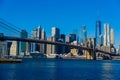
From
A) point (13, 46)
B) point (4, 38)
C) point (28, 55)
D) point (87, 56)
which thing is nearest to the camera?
point (4, 38)

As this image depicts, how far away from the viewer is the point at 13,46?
184625mm

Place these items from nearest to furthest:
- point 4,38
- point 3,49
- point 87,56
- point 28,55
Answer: point 4,38
point 3,49
point 87,56
point 28,55

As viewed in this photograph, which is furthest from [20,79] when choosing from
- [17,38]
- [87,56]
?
[87,56]

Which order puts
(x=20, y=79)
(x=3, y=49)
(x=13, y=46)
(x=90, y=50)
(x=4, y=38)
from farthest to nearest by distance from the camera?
(x=13, y=46)
(x=90, y=50)
(x=3, y=49)
(x=4, y=38)
(x=20, y=79)

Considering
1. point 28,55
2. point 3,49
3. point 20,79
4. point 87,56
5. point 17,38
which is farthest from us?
point 28,55

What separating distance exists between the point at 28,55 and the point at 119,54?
166ft

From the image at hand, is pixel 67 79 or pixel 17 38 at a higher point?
pixel 17 38

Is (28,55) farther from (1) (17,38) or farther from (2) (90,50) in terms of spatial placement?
(1) (17,38)

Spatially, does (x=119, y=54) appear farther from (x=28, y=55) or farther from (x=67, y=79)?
(x=67, y=79)

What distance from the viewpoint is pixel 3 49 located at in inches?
4237

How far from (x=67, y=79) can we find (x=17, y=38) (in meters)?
54.7

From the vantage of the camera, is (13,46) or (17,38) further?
(13,46)

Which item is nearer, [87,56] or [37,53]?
[87,56]

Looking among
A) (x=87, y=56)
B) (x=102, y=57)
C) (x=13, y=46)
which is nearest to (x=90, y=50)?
(x=87, y=56)
